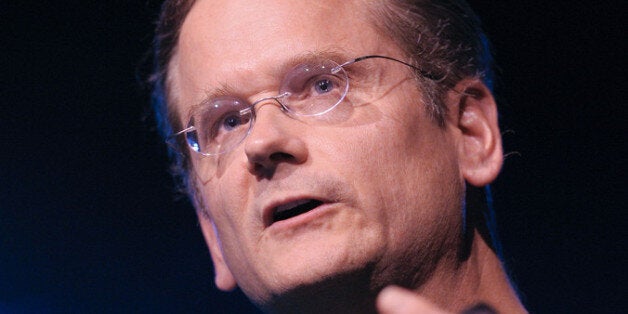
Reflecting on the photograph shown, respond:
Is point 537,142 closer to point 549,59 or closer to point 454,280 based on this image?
point 549,59

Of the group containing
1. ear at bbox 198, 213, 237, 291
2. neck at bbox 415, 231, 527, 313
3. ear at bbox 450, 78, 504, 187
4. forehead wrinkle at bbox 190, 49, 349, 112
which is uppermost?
forehead wrinkle at bbox 190, 49, 349, 112

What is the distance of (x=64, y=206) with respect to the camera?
3.10 metres

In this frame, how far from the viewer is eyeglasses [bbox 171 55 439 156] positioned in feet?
5.51

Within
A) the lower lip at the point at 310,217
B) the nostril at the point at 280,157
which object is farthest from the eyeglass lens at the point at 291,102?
the lower lip at the point at 310,217

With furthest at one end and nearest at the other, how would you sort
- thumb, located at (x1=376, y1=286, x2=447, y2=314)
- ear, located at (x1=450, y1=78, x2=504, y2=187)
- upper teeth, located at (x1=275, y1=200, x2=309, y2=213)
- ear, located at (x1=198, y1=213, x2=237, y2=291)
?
ear, located at (x1=198, y1=213, x2=237, y2=291) → ear, located at (x1=450, y1=78, x2=504, y2=187) → upper teeth, located at (x1=275, y1=200, x2=309, y2=213) → thumb, located at (x1=376, y1=286, x2=447, y2=314)

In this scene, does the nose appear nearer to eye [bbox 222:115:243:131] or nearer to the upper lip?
the upper lip

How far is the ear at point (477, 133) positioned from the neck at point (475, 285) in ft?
0.67

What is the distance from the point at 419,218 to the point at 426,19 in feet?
2.45

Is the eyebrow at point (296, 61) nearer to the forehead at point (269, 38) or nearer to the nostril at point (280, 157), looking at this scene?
the forehead at point (269, 38)

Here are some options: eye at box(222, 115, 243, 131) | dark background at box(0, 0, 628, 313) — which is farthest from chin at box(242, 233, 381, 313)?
dark background at box(0, 0, 628, 313)

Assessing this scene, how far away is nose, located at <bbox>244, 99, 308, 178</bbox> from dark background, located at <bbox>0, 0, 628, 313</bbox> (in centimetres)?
159

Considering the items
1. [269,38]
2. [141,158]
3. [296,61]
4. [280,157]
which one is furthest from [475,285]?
[141,158]

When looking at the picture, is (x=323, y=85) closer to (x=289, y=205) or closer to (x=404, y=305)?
(x=289, y=205)

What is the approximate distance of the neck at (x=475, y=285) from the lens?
5.39 feet
